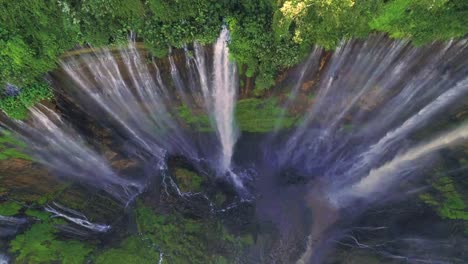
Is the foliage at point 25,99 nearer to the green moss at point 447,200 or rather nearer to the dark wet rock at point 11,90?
the dark wet rock at point 11,90

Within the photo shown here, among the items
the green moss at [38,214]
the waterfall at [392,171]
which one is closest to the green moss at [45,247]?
the green moss at [38,214]

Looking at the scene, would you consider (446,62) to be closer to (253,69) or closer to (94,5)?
(253,69)

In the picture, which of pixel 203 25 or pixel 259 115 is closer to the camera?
pixel 203 25

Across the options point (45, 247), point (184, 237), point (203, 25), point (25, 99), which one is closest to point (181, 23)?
point (203, 25)

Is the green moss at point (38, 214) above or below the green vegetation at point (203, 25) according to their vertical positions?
below

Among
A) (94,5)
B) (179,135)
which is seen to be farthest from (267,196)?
(94,5)

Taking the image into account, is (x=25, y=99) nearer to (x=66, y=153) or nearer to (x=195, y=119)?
(x=66, y=153)
